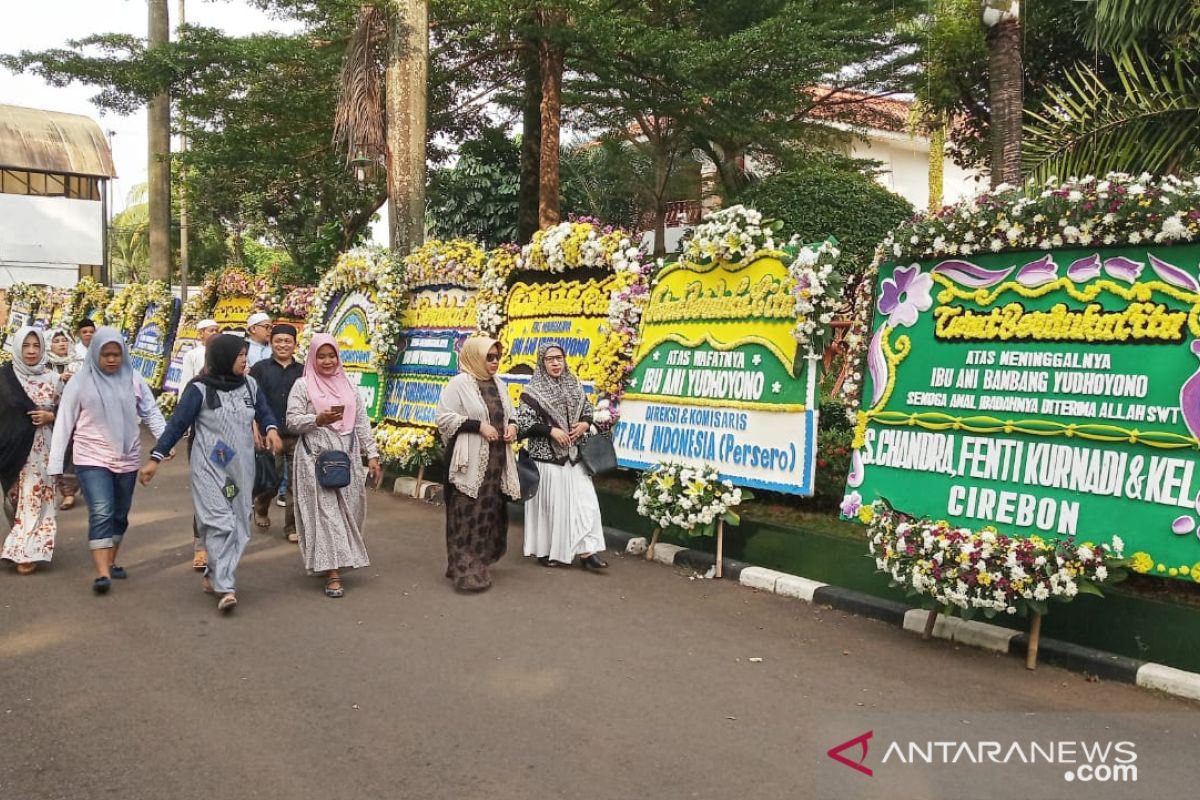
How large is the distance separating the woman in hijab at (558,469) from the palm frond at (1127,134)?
5.87 m

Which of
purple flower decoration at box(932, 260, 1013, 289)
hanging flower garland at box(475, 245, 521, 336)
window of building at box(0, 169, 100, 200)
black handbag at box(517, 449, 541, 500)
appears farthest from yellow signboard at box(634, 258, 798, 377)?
window of building at box(0, 169, 100, 200)

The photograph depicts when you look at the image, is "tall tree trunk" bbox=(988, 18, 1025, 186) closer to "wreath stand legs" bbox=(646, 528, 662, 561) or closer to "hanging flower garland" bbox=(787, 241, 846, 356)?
"hanging flower garland" bbox=(787, 241, 846, 356)

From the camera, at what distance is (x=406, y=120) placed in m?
11.1

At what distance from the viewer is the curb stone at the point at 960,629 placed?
15.0ft

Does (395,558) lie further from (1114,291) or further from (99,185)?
(99,185)

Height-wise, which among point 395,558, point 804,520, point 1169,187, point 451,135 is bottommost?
point 395,558

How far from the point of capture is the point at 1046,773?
370cm

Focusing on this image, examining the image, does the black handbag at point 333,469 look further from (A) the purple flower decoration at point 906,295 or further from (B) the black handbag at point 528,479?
(A) the purple flower decoration at point 906,295

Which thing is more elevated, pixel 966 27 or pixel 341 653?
pixel 966 27

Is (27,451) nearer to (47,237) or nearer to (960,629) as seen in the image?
(960,629)

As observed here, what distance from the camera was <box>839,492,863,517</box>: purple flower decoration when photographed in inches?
230

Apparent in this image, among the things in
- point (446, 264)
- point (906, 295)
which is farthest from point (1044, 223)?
point (446, 264)

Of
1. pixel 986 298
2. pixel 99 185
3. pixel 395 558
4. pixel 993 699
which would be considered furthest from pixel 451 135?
pixel 99 185

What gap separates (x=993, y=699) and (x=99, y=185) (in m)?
40.8
